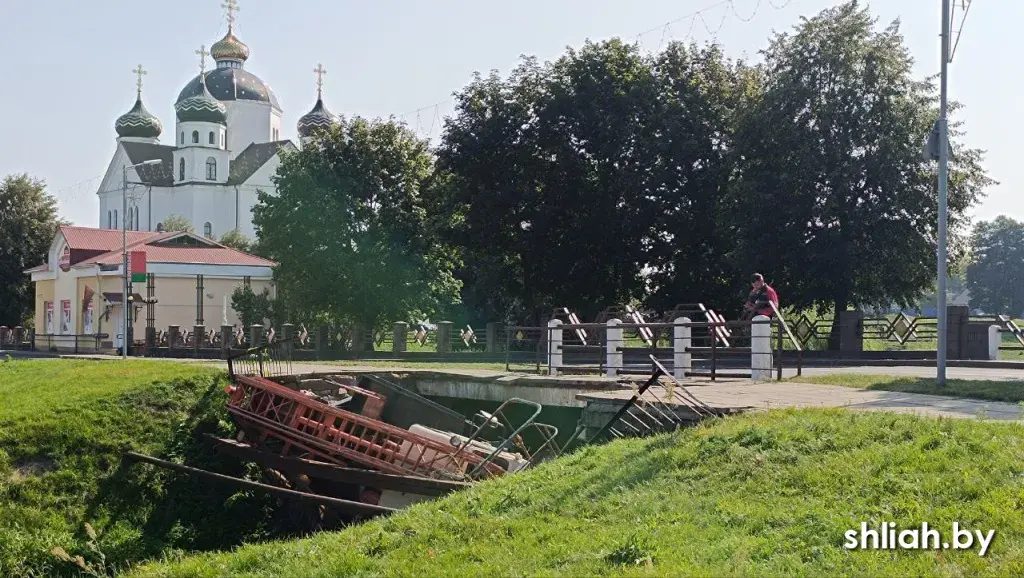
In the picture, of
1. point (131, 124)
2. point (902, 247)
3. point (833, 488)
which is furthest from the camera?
point (131, 124)

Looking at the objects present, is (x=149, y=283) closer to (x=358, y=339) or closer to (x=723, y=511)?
(x=358, y=339)

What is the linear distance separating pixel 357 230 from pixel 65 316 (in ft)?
62.8

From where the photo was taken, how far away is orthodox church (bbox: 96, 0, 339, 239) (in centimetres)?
9475

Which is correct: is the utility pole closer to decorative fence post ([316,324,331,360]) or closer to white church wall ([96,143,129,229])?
decorative fence post ([316,324,331,360])

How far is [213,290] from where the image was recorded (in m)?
51.6

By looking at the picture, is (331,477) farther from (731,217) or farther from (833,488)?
(731,217)

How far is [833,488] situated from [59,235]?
54481mm

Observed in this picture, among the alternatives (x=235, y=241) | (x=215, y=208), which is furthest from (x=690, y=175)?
(x=215, y=208)

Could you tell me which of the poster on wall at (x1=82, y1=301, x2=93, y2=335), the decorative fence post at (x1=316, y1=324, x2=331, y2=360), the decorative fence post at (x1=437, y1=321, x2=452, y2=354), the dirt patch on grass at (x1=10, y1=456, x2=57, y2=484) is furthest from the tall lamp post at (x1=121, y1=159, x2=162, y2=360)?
the dirt patch on grass at (x1=10, y1=456, x2=57, y2=484)

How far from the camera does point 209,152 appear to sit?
314 feet

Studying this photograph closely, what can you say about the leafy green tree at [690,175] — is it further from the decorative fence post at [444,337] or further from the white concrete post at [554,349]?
the white concrete post at [554,349]

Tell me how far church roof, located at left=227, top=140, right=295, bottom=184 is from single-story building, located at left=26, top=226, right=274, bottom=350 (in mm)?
42167

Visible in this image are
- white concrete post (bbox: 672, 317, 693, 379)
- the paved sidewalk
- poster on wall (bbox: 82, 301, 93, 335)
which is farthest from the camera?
poster on wall (bbox: 82, 301, 93, 335)

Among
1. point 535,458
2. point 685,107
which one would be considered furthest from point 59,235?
point 535,458
